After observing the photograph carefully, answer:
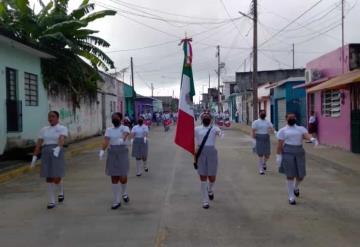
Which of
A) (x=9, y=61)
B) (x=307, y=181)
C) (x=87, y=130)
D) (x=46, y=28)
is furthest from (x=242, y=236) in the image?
(x=87, y=130)

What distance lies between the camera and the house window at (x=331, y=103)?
23.0 metres

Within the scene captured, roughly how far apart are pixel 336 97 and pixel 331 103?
2.71 feet

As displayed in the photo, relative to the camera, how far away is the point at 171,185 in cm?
1284

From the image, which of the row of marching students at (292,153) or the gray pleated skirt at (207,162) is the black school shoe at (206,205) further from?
the row of marching students at (292,153)

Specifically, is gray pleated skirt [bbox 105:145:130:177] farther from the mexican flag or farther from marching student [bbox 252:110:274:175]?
marching student [bbox 252:110:274:175]

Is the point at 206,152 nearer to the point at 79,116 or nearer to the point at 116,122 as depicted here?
the point at 116,122

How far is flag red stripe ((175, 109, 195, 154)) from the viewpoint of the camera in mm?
10605

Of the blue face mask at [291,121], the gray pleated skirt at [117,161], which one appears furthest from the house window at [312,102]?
the gray pleated skirt at [117,161]

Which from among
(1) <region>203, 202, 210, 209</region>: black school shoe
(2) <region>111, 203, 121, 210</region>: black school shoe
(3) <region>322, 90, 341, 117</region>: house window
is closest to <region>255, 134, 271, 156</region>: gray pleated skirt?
(1) <region>203, 202, 210, 209</region>: black school shoe

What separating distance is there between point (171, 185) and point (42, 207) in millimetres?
3443

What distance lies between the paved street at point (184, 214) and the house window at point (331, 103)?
27.9 ft

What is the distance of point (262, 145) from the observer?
15383mm

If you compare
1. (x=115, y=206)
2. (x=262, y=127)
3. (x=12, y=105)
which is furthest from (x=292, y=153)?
(x=12, y=105)

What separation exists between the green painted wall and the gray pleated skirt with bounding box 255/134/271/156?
345 inches
